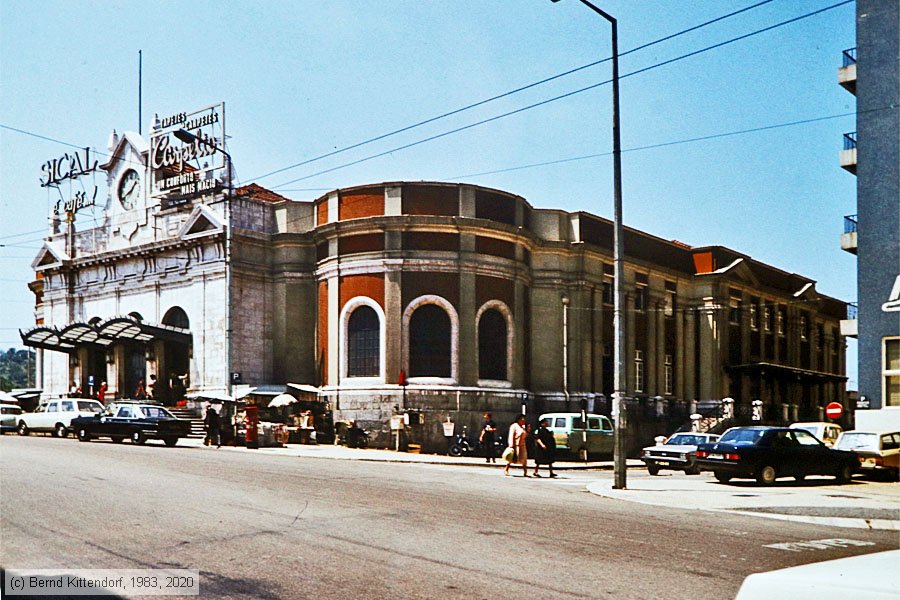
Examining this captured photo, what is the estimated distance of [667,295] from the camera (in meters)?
57.2

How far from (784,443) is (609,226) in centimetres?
2939

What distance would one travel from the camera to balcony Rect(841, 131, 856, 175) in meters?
31.9

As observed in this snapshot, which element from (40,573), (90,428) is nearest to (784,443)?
(40,573)

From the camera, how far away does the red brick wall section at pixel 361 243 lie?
4384 centimetres

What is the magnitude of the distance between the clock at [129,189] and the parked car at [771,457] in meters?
39.6

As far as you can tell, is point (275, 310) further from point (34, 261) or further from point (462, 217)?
point (34, 261)

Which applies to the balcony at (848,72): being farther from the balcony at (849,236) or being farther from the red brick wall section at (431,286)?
the red brick wall section at (431,286)

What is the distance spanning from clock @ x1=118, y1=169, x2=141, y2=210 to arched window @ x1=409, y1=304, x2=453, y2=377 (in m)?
20.4

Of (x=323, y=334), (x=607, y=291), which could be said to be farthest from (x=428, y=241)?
(x=607, y=291)

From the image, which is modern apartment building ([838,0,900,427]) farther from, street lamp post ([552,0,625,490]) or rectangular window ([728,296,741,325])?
rectangular window ([728,296,741,325])

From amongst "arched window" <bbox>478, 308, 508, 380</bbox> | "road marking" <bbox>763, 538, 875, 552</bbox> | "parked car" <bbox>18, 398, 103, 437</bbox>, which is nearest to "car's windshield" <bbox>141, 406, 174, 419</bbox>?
"parked car" <bbox>18, 398, 103, 437</bbox>

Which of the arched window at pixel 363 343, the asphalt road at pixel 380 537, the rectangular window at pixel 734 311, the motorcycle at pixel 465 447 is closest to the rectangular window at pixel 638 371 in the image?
the rectangular window at pixel 734 311

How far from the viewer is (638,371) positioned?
54.4 m

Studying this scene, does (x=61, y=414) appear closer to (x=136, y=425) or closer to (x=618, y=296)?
(x=136, y=425)
